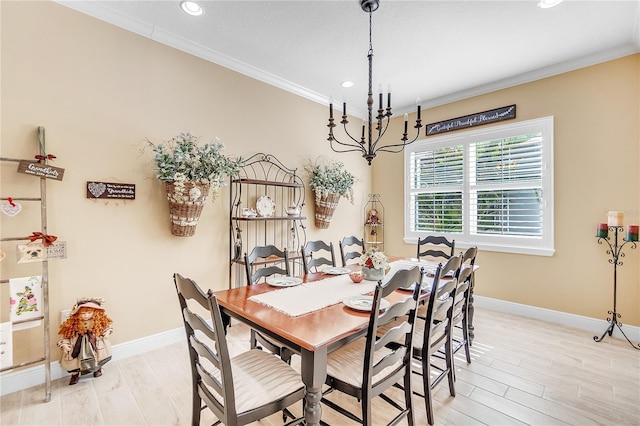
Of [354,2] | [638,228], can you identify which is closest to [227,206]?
[354,2]

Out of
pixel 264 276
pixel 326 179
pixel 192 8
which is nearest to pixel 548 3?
pixel 326 179

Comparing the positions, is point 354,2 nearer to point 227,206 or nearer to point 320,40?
point 320,40

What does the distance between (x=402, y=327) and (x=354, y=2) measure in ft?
7.84

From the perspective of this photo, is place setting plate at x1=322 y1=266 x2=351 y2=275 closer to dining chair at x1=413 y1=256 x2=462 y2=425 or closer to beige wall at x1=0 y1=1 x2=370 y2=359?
dining chair at x1=413 y1=256 x2=462 y2=425

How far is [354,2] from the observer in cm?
231

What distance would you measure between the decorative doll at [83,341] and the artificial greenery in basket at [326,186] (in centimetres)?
258

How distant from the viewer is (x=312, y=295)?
6.36ft

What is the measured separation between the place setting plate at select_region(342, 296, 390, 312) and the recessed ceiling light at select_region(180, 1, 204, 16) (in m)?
2.56

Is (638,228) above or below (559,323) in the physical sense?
above

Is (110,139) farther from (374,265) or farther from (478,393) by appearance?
(478,393)

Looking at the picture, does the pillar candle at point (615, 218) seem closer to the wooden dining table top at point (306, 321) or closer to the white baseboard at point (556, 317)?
the white baseboard at point (556, 317)

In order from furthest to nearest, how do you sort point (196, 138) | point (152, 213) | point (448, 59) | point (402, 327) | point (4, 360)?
point (448, 59) < point (196, 138) < point (152, 213) < point (4, 360) < point (402, 327)

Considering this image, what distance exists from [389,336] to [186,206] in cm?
Answer: 203

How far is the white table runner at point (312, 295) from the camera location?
1.71 m
